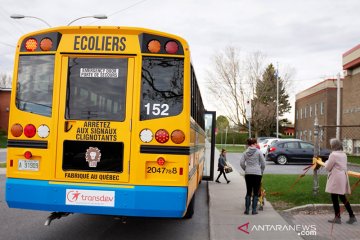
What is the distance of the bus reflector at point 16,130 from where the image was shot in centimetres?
568

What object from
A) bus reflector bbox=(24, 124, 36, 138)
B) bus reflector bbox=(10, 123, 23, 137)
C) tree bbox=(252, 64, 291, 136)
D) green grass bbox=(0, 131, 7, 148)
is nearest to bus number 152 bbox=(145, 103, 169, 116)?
bus reflector bbox=(24, 124, 36, 138)

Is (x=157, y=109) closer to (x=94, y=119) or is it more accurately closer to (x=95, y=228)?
(x=94, y=119)

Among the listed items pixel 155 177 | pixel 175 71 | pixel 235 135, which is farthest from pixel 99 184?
pixel 235 135

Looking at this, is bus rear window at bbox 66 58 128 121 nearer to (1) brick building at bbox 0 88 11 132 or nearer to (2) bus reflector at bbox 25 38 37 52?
(2) bus reflector at bbox 25 38 37 52

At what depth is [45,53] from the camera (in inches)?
226

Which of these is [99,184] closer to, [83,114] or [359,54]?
[83,114]

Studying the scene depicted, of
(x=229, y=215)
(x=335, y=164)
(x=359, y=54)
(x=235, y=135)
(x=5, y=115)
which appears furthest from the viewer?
(x=235, y=135)

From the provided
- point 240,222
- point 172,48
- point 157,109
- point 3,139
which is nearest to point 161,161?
point 157,109

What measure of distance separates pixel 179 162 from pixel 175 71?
117cm

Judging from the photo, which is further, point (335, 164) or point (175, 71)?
point (335, 164)

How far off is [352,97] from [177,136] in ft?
93.9

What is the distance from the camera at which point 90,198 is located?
541 cm

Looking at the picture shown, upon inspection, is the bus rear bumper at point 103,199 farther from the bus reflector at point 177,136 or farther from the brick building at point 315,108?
the brick building at point 315,108

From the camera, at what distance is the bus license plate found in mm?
5602
